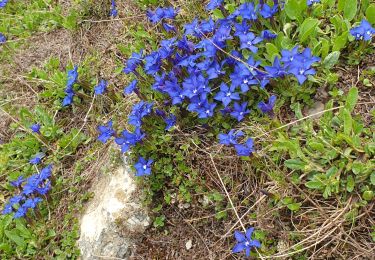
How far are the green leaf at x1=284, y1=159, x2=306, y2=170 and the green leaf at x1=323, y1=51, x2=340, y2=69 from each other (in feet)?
2.45

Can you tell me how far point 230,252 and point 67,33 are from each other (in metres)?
3.12

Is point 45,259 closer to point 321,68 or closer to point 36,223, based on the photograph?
point 36,223

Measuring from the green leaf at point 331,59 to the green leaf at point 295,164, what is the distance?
0.75 metres

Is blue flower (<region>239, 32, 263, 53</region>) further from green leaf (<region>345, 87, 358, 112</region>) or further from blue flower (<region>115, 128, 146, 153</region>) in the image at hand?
blue flower (<region>115, 128, 146, 153</region>)

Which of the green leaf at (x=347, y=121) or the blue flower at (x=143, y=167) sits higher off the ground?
the green leaf at (x=347, y=121)

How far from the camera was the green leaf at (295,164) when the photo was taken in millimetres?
3074

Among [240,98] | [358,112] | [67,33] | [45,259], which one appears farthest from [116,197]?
[67,33]

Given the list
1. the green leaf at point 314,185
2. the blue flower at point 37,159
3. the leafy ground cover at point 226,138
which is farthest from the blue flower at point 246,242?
the blue flower at point 37,159

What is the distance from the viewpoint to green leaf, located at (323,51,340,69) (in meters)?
3.36

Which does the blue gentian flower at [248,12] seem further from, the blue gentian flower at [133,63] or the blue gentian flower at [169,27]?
the blue gentian flower at [133,63]

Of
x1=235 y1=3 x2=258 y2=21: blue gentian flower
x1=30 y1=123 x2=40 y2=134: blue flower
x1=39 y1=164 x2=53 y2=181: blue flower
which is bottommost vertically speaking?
x1=39 y1=164 x2=53 y2=181: blue flower

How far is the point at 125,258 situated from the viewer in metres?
3.58

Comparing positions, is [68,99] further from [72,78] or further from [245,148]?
[245,148]

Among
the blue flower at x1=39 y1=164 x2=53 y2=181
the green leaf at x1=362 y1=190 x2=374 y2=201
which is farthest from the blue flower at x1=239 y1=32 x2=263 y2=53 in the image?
the blue flower at x1=39 y1=164 x2=53 y2=181
